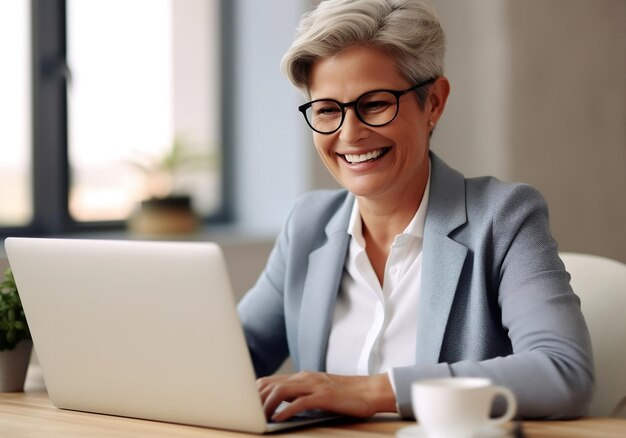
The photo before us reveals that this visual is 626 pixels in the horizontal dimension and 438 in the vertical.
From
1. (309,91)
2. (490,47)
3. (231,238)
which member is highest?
(490,47)

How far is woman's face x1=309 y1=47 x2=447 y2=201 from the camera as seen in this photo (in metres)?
1.70

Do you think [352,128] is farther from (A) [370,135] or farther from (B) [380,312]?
(B) [380,312]

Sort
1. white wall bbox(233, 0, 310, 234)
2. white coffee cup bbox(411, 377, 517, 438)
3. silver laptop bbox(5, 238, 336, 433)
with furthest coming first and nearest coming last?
white wall bbox(233, 0, 310, 234) → silver laptop bbox(5, 238, 336, 433) → white coffee cup bbox(411, 377, 517, 438)

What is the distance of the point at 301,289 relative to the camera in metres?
1.87

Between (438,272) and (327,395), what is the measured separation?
408 mm

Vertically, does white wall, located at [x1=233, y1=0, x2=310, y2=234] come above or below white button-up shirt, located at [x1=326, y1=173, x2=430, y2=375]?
above

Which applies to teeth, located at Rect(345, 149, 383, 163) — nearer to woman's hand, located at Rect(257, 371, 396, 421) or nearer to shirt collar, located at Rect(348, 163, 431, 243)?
shirt collar, located at Rect(348, 163, 431, 243)

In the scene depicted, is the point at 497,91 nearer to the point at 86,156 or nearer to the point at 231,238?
the point at 231,238

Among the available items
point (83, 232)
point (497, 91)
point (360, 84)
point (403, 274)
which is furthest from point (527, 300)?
point (497, 91)

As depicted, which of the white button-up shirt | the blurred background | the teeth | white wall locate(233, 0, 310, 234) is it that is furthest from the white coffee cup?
white wall locate(233, 0, 310, 234)

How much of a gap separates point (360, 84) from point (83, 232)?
1.83 meters

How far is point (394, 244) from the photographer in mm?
1788

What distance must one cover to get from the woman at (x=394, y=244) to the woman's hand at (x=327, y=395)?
0.39 ft

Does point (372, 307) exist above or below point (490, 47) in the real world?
below
